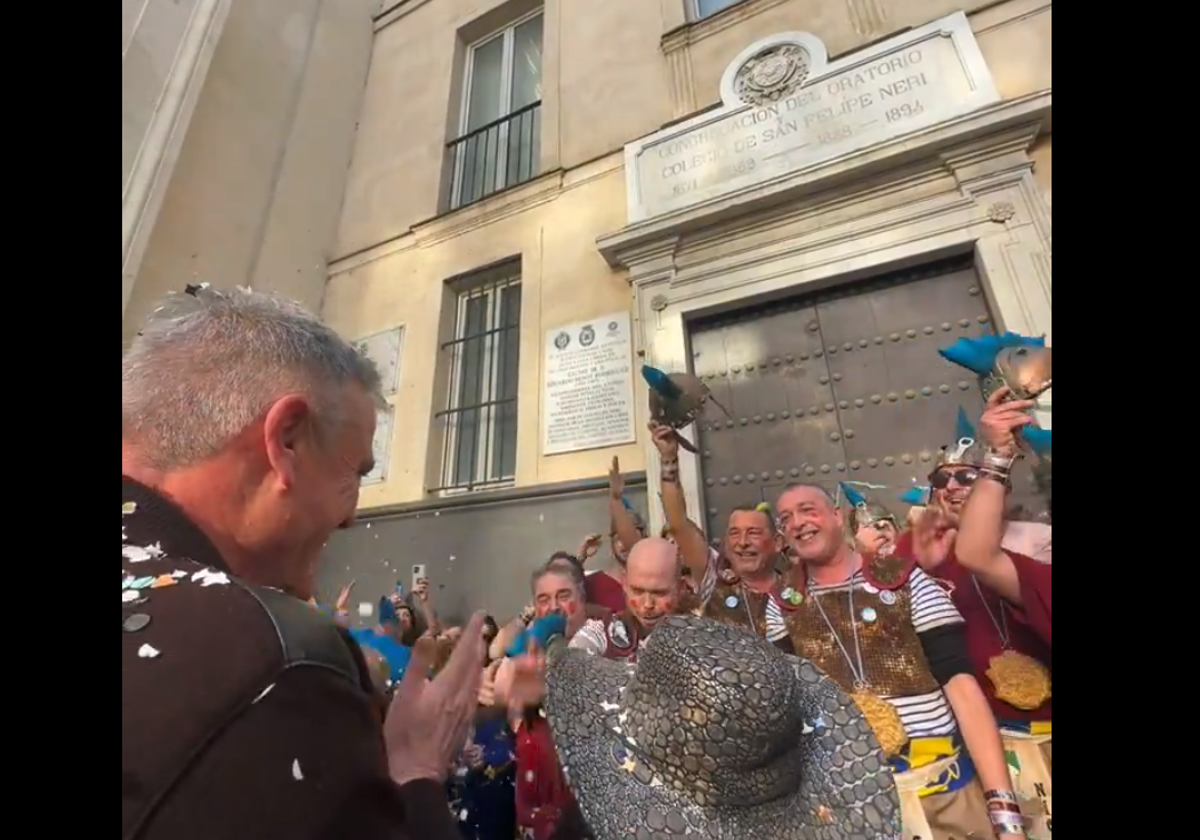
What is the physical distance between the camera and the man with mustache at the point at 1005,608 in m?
1.85

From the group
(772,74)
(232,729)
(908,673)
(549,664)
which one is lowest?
(908,673)

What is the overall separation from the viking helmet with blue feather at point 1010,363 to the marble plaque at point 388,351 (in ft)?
15.6

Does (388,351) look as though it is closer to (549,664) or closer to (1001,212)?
(549,664)

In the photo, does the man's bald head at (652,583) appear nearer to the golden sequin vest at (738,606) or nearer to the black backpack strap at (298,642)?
the golden sequin vest at (738,606)

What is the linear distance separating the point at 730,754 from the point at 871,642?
1.17 metres

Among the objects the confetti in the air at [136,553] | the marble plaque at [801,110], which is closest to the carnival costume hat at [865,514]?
the confetti in the air at [136,553]

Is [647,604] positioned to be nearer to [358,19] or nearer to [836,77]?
[836,77]

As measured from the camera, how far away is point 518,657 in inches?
72.4

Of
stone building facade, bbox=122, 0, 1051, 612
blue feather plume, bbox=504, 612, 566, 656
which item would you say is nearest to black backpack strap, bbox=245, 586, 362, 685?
blue feather plume, bbox=504, 612, 566, 656

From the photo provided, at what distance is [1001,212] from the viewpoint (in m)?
3.51

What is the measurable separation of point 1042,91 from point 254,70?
722 centimetres

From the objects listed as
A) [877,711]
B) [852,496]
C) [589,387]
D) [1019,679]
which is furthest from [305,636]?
[589,387]

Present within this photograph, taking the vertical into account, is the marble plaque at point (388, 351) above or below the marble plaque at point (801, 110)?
below

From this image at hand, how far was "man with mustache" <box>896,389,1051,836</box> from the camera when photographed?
72.8 inches
